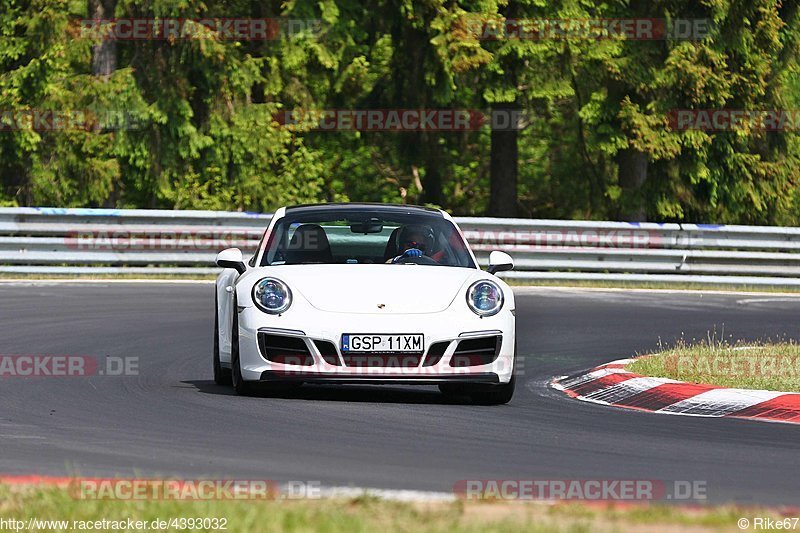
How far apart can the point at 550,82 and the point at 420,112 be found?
2.64m

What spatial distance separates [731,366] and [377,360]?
347 centimetres

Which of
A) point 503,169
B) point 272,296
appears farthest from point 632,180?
point 272,296

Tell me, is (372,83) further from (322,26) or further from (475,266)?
(475,266)

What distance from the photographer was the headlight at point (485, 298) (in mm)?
10297

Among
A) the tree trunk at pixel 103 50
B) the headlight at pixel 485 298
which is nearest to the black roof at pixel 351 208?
the headlight at pixel 485 298

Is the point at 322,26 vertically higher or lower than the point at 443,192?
higher

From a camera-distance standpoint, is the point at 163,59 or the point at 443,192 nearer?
the point at 163,59

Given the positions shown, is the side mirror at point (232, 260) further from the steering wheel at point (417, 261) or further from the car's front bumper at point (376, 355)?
the steering wheel at point (417, 261)

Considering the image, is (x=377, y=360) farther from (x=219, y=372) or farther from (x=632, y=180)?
(x=632, y=180)

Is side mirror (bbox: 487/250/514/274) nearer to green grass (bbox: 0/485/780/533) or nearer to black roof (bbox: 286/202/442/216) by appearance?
black roof (bbox: 286/202/442/216)

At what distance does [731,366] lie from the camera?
1224 centimetres

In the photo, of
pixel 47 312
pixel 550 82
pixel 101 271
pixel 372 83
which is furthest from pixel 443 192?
pixel 47 312

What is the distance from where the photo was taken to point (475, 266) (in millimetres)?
11180

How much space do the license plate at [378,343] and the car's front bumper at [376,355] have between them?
0.03m
